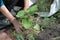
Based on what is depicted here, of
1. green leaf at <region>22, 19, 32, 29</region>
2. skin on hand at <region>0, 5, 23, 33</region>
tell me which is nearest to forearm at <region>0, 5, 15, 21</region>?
skin on hand at <region>0, 5, 23, 33</region>

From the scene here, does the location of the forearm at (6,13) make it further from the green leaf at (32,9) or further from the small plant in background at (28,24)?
the green leaf at (32,9)

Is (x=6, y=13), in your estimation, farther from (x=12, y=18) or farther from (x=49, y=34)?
(x=49, y=34)

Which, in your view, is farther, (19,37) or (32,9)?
(32,9)

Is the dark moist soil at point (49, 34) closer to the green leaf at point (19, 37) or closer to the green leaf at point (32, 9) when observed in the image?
the green leaf at point (19, 37)

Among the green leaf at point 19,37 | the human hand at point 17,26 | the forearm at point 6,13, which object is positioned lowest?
the green leaf at point 19,37

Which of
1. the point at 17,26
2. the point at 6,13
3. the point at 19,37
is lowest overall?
the point at 19,37

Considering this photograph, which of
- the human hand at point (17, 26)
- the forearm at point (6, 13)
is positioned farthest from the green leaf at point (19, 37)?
the forearm at point (6, 13)

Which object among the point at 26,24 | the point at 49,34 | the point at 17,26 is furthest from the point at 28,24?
the point at 49,34

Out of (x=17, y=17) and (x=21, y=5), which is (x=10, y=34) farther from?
(x=21, y=5)

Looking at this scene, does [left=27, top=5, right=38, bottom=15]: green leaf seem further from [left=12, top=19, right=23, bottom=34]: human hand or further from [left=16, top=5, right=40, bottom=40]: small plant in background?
[left=12, top=19, right=23, bottom=34]: human hand

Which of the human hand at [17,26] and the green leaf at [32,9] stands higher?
the green leaf at [32,9]

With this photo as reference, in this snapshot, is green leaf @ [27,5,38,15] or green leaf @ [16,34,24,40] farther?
green leaf @ [27,5,38,15]

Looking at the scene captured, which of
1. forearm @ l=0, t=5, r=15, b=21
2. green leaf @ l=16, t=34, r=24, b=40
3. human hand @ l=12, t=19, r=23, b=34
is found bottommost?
green leaf @ l=16, t=34, r=24, b=40

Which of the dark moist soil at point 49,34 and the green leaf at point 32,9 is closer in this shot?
the dark moist soil at point 49,34
